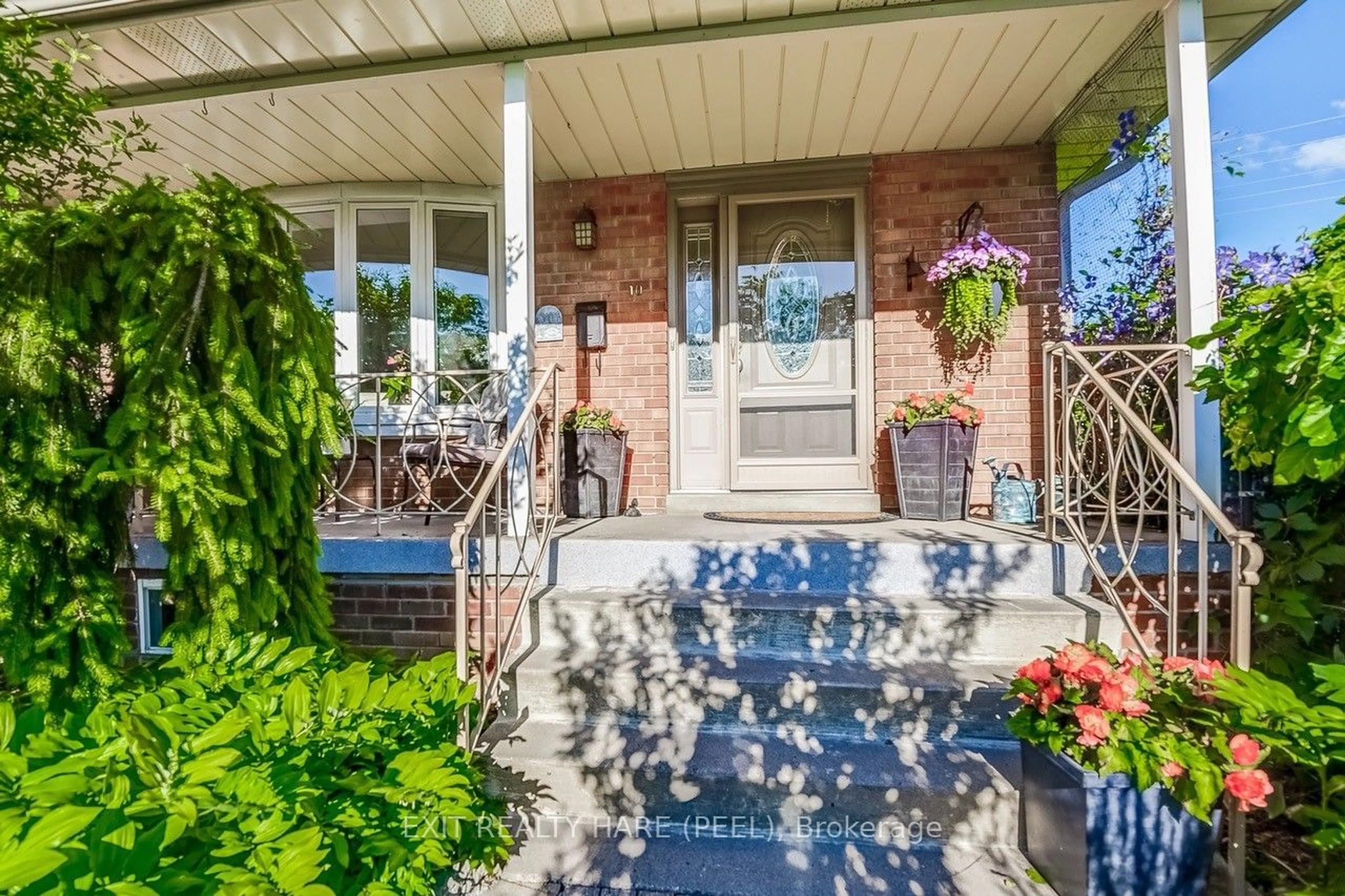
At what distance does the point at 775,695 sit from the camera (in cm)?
211

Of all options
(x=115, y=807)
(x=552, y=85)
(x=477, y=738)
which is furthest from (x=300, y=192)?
(x=115, y=807)

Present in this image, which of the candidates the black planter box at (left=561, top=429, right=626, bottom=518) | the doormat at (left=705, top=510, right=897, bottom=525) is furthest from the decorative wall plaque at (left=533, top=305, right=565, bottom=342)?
the doormat at (left=705, top=510, right=897, bottom=525)

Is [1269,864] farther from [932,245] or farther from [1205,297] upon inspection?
[932,245]

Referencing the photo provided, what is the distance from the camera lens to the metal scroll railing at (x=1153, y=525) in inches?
71.8

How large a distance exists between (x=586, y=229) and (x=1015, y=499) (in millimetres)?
3148

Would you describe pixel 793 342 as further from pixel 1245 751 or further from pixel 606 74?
pixel 1245 751

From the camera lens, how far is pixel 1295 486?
7.21 feet

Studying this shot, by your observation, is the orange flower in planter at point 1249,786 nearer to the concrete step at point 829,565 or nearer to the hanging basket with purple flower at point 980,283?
the concrete step at point 829,565

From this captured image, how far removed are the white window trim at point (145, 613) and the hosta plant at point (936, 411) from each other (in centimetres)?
390

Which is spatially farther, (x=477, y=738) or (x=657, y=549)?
(x=657, y=549)

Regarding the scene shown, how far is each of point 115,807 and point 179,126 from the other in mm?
4042

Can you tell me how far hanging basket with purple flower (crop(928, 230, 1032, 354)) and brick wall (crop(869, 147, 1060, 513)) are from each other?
16 cm

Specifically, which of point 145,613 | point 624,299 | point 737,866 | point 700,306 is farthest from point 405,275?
point 737,866

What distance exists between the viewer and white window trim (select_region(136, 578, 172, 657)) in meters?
2.94
